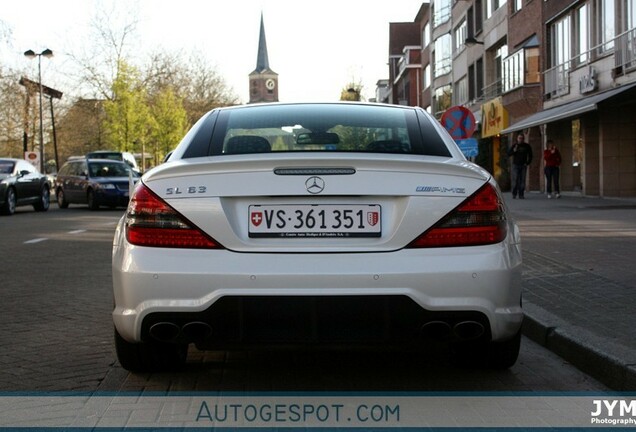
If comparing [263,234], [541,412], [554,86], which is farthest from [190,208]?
[554,86]

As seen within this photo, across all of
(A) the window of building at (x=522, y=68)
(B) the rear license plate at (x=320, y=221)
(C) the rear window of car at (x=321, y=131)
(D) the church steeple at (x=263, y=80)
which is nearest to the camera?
(B) the rear license plate at (x=320, y=221)

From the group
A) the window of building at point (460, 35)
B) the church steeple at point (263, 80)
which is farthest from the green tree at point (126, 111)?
the church steeple at point (263, 80)

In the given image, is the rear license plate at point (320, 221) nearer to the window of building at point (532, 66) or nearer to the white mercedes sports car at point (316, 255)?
the white mercedes sports car at point (316, 255)

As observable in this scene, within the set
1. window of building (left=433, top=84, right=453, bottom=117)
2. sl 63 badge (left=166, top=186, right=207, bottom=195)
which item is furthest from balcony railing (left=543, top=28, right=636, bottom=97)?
window of building (left=433, top=84, right=453, bottom=117)

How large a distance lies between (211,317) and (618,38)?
22095 mm

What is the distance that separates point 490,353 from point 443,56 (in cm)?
5585

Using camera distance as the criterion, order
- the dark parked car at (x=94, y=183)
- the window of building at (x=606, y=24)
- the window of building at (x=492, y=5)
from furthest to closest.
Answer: the window of building at (x=492, y=5)
the dark parked car at (x=94, y=183)
the window of building at (x=606, y=24)

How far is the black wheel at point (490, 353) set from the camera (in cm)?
477

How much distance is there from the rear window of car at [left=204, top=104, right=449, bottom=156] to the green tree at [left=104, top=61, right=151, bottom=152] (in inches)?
2189

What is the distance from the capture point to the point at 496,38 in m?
41.5

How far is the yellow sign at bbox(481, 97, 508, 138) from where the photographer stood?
127 feet

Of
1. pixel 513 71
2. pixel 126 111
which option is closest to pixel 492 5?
pixel 513 71

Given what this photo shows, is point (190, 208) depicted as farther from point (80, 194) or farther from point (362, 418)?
point (80, 194)

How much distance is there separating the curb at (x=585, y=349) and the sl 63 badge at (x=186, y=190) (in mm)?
2278
